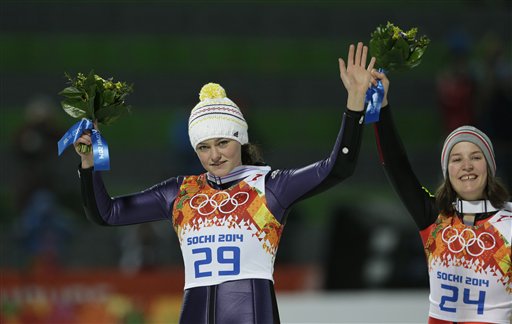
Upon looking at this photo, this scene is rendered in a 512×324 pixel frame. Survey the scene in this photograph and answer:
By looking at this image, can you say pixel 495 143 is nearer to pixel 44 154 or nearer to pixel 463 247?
pixel 44 154

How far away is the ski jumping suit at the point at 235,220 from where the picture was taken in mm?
4855

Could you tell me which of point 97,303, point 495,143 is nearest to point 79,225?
point 97,303

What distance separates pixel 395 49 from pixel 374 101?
313 millimetres

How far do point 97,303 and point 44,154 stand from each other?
2275 millimetres

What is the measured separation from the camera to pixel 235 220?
498cm

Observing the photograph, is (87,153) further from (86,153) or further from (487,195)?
(487,195)

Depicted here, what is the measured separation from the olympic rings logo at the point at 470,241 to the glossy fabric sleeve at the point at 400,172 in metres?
0.16

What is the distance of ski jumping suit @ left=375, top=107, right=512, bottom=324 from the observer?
4.98m

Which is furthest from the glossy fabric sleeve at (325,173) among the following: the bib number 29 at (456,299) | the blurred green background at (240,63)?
the blurred green background at (240,63)

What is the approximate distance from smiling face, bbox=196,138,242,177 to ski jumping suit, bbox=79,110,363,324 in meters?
0.05

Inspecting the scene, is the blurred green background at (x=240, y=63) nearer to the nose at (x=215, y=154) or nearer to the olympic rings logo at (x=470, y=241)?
the olympic rings logo at (x=470, y=241)

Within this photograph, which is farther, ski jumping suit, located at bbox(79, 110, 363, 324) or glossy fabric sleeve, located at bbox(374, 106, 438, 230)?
glossy fabric sleeve, located at bbox(374, 106, 438, 230)

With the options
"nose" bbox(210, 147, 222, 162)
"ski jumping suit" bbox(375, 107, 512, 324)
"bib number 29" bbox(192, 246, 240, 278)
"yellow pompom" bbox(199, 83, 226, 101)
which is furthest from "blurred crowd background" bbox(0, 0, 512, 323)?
"bib number 29" bbox(192, 246, 240, 278)

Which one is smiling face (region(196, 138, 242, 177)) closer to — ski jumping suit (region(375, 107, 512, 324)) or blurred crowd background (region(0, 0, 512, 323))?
ski jumping suit (region(375, 107, 512, 324))
